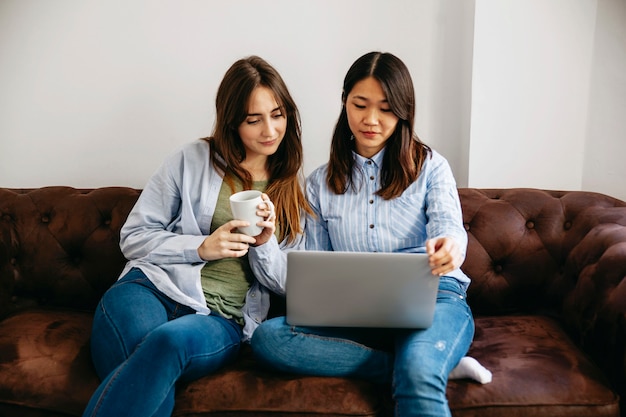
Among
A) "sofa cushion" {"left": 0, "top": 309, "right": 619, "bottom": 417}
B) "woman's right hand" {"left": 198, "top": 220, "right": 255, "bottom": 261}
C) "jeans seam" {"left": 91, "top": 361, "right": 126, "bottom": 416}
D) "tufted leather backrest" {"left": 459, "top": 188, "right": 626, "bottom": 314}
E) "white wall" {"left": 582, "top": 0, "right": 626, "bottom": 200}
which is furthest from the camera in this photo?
"white wall" {"left": 582, "top": 0, "right": 626, "bottom": 200}

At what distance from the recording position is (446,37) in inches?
73.0

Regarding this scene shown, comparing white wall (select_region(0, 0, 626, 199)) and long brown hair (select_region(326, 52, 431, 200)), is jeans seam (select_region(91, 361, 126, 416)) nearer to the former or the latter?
long brown hair (select_region(326, 52, 431, 200))

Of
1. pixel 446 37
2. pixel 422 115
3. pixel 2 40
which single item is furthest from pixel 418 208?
pixel 2 40

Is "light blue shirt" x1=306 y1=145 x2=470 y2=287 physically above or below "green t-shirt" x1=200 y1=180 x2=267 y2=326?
above

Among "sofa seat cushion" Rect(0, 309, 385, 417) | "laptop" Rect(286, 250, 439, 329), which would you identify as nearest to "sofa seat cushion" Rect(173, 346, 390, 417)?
"sofa seat cushion" Rect(0, 309, 385, 417)

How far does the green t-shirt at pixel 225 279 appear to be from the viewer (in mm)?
1429

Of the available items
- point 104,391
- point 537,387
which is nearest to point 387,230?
point 537,387

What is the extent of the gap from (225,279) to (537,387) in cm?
79

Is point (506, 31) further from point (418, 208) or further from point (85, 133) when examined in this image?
point (85, 133)

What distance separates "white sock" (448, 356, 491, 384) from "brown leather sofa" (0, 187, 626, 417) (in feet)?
0.05

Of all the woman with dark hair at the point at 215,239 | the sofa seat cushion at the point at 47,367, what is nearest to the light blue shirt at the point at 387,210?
the woman with dark hair at the point at 215,239

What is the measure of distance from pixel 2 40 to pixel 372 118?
1.38m

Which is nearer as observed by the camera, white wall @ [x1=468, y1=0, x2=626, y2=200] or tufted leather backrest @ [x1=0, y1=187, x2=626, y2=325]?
tufted leather backrest @ [x1=0, y1=187, x2=626, y2=325]

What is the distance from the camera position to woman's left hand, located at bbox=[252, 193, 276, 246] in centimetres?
122
